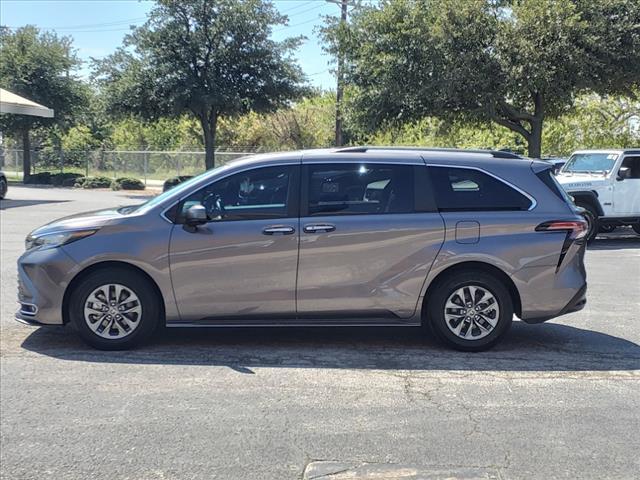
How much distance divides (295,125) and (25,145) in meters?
17.8

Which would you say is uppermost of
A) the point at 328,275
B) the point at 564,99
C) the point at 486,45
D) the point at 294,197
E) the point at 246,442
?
A: the point at 486,45

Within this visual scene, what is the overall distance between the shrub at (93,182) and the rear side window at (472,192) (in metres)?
30.6

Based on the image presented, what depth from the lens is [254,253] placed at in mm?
5594

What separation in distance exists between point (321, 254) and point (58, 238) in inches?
90.2

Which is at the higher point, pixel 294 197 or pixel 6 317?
pixel 294 197

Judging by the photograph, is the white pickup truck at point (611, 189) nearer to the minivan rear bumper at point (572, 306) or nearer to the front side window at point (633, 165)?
the front side window at point (633, 165)

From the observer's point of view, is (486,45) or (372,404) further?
(486,45)

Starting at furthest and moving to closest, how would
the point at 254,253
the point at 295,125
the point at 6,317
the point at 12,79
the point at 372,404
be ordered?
the point at 295,125 → the point at 12,79 → the point at 6,317 → the point at 254,253 → the point at 372,404

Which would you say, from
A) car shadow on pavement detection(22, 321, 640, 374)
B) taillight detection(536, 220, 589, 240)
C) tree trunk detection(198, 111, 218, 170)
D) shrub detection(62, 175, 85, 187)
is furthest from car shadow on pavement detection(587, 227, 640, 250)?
shrub detection(62, 175, 85, 187)

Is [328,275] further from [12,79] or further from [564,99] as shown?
[12,79]

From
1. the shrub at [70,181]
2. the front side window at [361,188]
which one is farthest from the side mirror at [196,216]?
the shrub at [70,181]

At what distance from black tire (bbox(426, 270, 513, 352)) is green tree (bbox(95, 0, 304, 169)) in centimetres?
2223

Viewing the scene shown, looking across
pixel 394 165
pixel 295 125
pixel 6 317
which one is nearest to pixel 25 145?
pixel 295 125

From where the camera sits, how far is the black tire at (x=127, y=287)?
5586 mm
